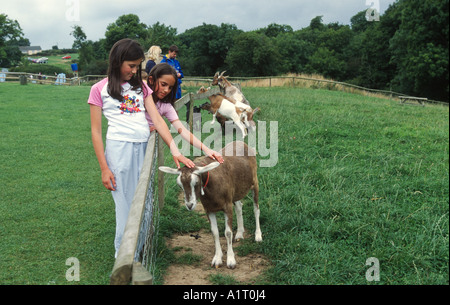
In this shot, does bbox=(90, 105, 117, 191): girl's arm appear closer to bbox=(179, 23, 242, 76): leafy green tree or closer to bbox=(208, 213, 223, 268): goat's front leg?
bbox=(208, 213, 223, 268): goat's front leg

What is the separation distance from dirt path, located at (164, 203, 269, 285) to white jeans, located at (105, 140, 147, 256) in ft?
2.66

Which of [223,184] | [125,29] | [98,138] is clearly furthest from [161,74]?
[125,29]

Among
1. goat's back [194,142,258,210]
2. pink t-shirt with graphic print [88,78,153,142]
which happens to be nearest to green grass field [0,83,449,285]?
goat's back [194,142,258,210]

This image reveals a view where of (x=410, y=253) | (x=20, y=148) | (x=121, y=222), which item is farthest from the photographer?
(x=20, y=148)

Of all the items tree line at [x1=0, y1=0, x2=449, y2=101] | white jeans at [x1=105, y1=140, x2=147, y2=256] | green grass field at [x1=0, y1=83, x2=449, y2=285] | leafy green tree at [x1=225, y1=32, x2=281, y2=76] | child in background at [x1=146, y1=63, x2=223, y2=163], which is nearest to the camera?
white jeans at [x1=105, y1=140, x2=147, y2=256]

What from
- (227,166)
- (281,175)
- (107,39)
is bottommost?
(281,175)

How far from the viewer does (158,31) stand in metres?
64.1

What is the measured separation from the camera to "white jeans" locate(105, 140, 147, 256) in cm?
373

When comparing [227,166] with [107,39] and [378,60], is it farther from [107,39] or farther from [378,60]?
[107,39]

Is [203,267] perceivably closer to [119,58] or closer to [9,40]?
[119,58]

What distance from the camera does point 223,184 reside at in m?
4.49

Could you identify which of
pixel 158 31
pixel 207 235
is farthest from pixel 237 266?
pixel 158 31

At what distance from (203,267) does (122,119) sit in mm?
1935
